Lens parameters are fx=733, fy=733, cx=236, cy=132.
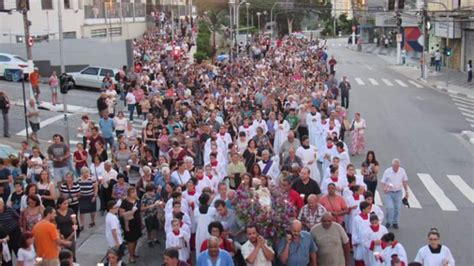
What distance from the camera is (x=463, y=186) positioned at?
19.2 m

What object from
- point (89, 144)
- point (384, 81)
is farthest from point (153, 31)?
point (89, 144)

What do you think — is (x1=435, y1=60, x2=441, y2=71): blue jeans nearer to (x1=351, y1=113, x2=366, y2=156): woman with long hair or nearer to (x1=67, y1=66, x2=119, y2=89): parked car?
(x1=67, y1=66, x2=119, y2=89): parked car

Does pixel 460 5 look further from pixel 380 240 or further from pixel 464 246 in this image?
pixel 380 240

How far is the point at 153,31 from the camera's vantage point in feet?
191

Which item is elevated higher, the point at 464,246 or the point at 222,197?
the point at 222,197

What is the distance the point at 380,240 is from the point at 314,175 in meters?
4.72

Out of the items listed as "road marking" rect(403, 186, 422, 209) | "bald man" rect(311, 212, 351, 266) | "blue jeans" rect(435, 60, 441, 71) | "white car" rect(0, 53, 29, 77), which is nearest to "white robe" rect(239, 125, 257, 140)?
"road marking" rect(403, 186, 422, 209)

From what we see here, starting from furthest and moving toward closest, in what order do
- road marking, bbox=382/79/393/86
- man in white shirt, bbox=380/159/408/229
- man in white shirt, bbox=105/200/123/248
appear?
road marking, bbox=382/79/393/86 → man in white shirt, bbox=380/159/408/229 → man in white shirt, bbox=105/200/123/248

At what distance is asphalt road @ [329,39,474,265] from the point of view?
14868 mm

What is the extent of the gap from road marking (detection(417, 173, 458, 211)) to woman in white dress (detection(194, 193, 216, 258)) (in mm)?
7424

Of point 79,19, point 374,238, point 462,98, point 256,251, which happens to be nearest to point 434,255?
point 374,238

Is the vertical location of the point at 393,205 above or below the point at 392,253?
below

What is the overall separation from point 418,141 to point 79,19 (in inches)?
1072

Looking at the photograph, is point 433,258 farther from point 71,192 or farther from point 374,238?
point 71,192
